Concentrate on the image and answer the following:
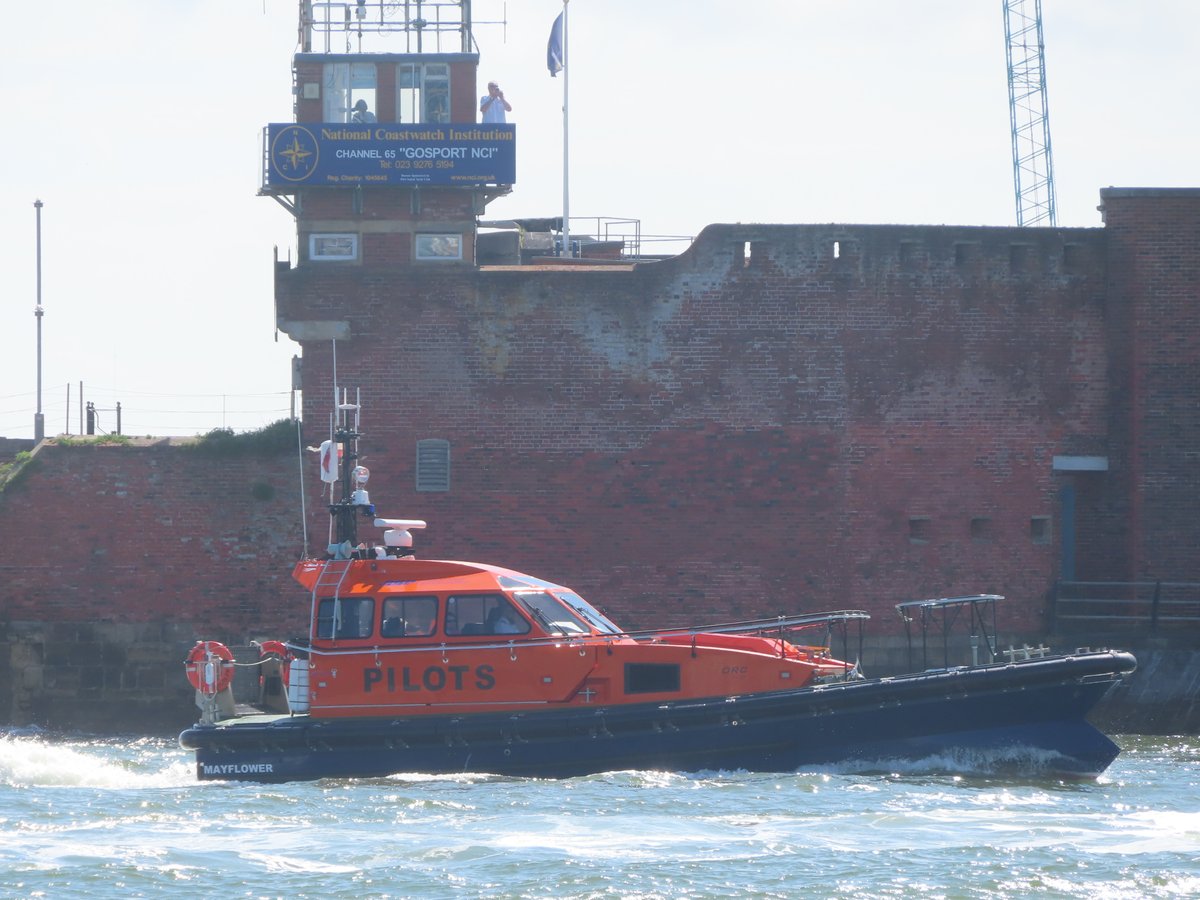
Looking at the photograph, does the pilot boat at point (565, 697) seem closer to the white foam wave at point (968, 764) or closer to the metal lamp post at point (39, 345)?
the white foam wave at point (968, 764)

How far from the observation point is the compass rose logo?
25.4m

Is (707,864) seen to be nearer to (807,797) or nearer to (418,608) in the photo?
(807,797)

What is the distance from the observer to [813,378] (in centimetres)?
2564

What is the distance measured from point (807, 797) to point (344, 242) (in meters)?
12.1

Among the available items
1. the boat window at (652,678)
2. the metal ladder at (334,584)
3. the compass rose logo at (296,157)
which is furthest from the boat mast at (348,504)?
the compass rose logo at (296,157)

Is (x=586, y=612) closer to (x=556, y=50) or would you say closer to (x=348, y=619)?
(x=348, y=619)

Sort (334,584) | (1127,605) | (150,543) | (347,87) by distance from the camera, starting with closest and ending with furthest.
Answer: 1. (334,584)
2. (150,543)
3. (1127,605)
4. (347,87)

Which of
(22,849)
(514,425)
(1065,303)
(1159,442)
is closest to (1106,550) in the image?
(1159,442)

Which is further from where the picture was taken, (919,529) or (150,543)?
(919,529)

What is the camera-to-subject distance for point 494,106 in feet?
86.7

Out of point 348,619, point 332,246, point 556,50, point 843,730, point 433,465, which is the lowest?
point 843,730

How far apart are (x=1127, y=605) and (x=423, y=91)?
467 inches

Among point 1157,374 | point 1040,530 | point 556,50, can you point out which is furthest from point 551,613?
point 556,50

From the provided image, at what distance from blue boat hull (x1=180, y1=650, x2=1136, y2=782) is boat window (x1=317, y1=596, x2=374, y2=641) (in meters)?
1.24
